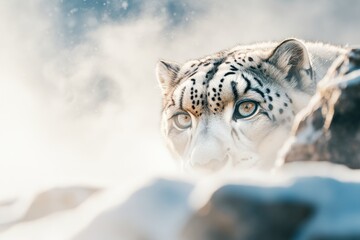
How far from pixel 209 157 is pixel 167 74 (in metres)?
1.82

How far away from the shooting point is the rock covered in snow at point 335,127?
1.90 m

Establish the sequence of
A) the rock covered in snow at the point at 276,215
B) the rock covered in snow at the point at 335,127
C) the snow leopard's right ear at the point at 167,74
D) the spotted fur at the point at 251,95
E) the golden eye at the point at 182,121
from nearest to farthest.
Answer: the rock covered in snow at the point at 276,215 < the rock covered in snow at the point at 335,127 < the spotted fur at the point at 251,95 < the golden eye at the point at 182,121 < the snow leopard's right ear at the point at 167,74

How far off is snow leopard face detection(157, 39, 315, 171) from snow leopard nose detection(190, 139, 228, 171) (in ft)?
0.86

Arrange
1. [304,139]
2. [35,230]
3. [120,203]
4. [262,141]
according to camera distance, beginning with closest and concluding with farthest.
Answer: [120,203]
[35,230]
[304,139]
[262,141]

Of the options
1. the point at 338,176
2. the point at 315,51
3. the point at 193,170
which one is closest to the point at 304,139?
the point at 338,176

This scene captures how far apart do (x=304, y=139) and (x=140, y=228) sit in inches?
35.6

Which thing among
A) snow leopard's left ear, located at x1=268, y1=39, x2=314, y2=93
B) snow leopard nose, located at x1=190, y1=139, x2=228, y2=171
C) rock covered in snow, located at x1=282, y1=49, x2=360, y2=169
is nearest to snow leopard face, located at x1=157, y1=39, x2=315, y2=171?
snow leopard's left ear, located at x1=268, y1=39, x2=314, y2=93

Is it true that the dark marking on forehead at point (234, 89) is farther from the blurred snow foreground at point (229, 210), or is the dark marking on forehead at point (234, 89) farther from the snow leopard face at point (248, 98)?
the blurred snow foreground at point (229, 210)

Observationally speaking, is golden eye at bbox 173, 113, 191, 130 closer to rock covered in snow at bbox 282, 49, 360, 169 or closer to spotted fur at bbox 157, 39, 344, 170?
spotted fur at bbox 157, 39, 344, 170

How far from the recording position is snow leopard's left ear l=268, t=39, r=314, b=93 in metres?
5.42

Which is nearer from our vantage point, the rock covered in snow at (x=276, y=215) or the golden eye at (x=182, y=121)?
the rock covered in snow at (x=276, y=215)

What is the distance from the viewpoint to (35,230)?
64.3 inches

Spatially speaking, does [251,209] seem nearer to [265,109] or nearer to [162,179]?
[162,179]

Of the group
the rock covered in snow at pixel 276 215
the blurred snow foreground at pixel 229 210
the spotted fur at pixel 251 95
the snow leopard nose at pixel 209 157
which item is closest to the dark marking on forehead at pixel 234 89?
the spotted fur at pixel 251 95
